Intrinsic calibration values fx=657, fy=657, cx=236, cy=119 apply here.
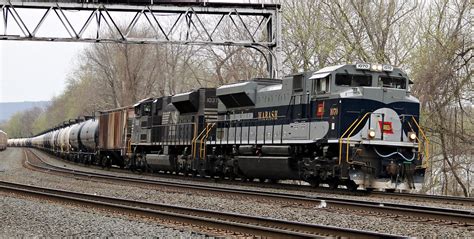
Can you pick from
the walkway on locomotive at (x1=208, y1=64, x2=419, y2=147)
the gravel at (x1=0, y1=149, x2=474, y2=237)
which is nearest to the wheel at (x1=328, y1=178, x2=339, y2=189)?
the walkway on locomotive at (x1=208, y1=64, x2=419, y2=147)

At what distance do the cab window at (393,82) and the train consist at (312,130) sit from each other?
28mm

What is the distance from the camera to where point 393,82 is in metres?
17.0

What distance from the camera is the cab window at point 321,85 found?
16688mm

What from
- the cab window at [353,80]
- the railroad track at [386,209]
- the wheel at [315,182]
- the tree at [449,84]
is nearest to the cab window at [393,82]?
the cab window at [353,80]

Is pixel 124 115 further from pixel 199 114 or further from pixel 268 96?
pixel 268 96

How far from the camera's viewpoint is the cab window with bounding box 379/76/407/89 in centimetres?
1684

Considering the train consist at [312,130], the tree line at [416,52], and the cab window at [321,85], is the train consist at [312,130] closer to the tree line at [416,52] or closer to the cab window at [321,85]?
the cab window at [321,85]

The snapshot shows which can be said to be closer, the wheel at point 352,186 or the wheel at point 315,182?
the wheel at point 352,186

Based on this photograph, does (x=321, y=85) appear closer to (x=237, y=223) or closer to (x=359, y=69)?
(x=359, y=69)

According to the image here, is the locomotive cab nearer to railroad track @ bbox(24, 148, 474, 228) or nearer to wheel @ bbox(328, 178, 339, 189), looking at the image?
wheel @ bbox(328, 178, 339, 189)

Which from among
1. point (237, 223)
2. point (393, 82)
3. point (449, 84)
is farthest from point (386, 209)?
point (449, 84)

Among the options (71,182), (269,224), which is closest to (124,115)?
(71,182)

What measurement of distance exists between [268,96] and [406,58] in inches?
496

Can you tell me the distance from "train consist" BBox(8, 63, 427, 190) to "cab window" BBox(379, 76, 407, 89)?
28mm
